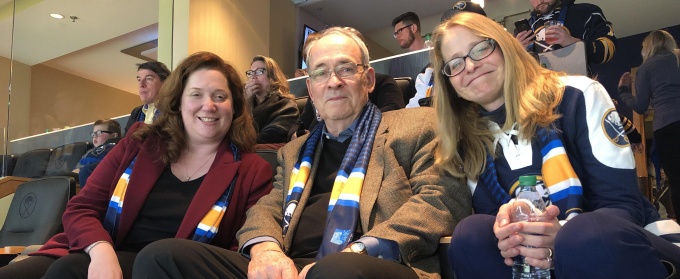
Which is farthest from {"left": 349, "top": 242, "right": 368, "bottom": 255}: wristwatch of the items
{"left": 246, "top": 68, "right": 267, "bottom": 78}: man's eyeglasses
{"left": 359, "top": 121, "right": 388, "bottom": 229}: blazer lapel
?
{"left": 246, "top": 68, "right": 267, "bottom": 78}: man's eyeglasses

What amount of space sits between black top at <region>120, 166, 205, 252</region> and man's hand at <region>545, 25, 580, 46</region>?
1.90 metres

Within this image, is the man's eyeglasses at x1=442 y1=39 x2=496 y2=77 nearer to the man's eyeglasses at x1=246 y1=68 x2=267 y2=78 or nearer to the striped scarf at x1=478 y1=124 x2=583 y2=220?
the striped scarf at x1=478 y1=124 x2=583 y2=220

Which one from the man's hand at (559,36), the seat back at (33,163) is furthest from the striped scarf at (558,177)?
the seat back at (33,163)

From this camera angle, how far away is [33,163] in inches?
199

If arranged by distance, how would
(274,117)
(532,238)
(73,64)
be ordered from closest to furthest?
(532,238), (274,117), (73,64)

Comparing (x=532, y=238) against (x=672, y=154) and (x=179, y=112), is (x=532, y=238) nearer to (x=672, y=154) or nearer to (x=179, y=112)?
(x=179, y=112)

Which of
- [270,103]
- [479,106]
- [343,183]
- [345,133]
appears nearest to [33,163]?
[270,103]

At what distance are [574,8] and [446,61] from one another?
1811 mm

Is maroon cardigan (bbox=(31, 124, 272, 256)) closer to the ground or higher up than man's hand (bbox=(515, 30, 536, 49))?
closer to the ground

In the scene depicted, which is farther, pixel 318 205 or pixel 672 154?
pixel 672 154

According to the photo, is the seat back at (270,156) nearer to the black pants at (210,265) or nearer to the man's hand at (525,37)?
the black pants at (210,265)

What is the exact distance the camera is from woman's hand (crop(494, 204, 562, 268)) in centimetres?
119

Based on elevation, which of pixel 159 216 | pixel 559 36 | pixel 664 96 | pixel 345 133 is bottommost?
A: pixel 159 216

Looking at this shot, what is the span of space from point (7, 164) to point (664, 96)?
5523mm
